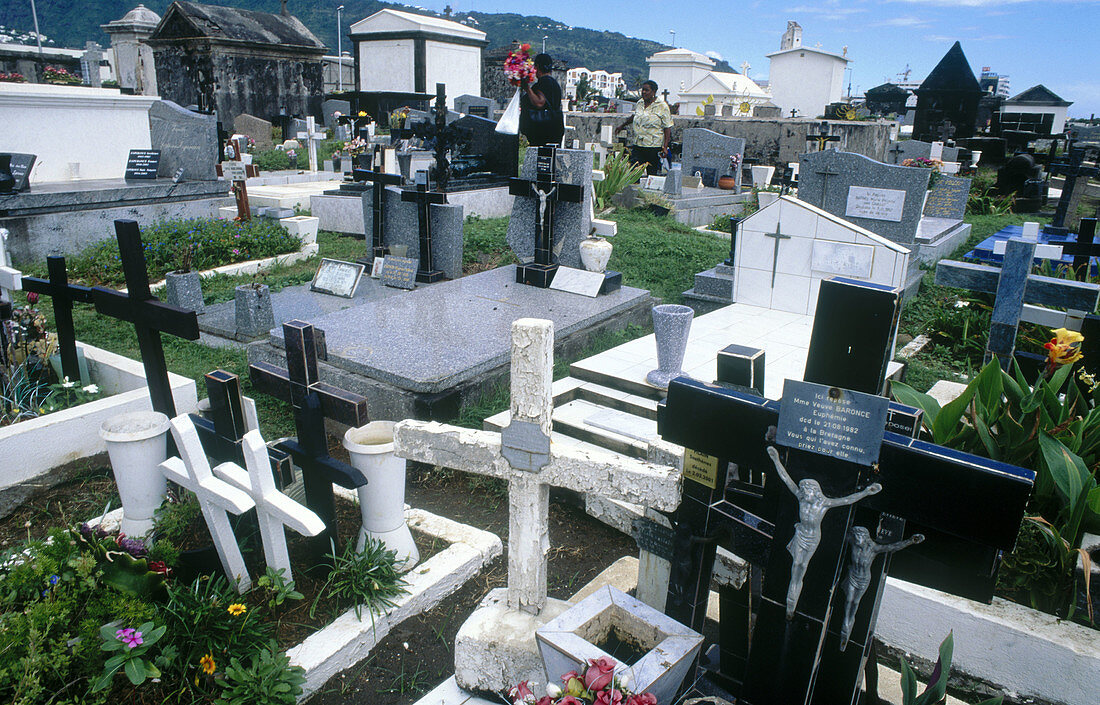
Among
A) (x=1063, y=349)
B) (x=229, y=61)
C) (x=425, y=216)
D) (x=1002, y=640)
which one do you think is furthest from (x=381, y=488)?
(x=229, y=61)

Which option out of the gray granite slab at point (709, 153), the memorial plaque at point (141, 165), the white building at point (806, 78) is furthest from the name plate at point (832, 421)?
the white building at point (806, 78)

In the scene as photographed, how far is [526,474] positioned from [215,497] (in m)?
1.13

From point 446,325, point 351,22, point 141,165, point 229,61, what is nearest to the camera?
point 446,325

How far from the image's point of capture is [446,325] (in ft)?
17.2

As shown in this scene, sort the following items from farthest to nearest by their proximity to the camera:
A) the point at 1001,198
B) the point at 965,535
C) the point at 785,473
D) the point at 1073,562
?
1. the point at 1001,198
2. the point at 1073,562
3. the point at 785,473
4. the point at 965,535

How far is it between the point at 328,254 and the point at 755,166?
9791 mm

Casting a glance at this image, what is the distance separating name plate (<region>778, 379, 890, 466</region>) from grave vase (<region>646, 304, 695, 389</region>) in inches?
97.1

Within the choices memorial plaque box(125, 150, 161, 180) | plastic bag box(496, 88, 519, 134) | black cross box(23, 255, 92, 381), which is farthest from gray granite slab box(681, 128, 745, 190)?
black cross box(23, 255, 92, 381)

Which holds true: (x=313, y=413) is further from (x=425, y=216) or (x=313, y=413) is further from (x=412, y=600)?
(x=425, y=216)

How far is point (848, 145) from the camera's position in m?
18.0

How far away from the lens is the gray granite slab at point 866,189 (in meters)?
7.00

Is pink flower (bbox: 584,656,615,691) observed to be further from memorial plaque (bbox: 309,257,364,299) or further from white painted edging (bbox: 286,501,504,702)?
memorial plaque (bbox: 309,257,364,299)

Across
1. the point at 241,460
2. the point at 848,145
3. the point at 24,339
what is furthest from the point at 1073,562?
the point at 848,145

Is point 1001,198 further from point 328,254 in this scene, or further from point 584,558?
point 584,558
